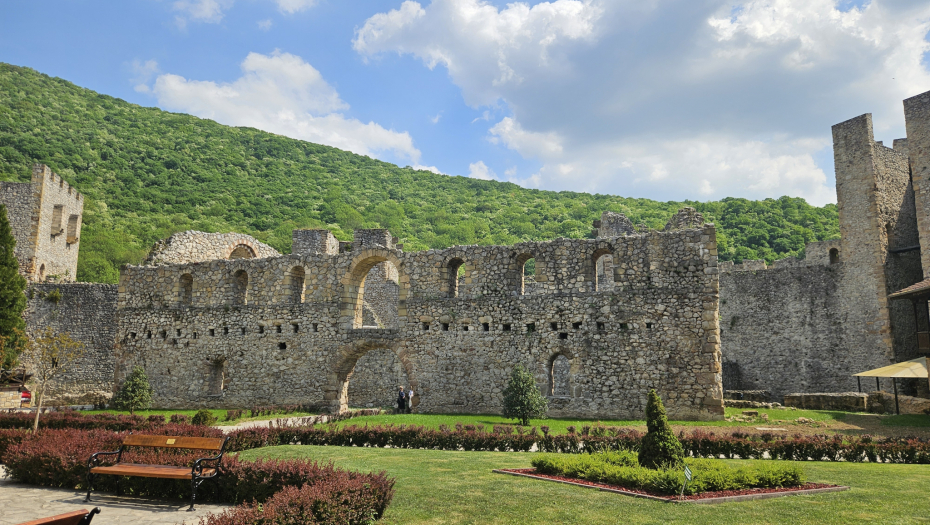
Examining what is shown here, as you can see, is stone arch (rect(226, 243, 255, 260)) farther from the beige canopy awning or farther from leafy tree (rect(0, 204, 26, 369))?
the beige canopy awning

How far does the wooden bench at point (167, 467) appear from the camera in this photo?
834 cm

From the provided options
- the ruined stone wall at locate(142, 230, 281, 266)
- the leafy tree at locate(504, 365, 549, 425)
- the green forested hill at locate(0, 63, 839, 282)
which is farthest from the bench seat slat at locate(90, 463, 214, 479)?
the green forested hill at locate(0, 63, 839, 282)

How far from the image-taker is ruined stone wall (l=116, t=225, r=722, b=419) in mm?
19172

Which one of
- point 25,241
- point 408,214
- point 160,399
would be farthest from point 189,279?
point 408,214

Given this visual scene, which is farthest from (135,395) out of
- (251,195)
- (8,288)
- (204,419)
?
(251,195)

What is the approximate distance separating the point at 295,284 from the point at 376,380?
592 cm

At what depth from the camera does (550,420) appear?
18.9m

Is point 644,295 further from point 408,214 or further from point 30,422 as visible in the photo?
point 408,214

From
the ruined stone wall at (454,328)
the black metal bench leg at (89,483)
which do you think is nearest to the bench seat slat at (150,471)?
the black metal bench leg at (89,483)

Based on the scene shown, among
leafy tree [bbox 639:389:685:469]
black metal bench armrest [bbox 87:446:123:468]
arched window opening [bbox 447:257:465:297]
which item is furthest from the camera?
arched window opening [bbox 447:257:465:297]

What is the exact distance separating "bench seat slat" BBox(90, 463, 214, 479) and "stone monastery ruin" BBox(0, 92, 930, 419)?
1333 cm

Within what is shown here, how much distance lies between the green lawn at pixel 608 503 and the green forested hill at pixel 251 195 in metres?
37.8

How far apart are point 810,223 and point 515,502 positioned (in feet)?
155

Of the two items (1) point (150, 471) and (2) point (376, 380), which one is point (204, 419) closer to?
(1) point (150, 471)
